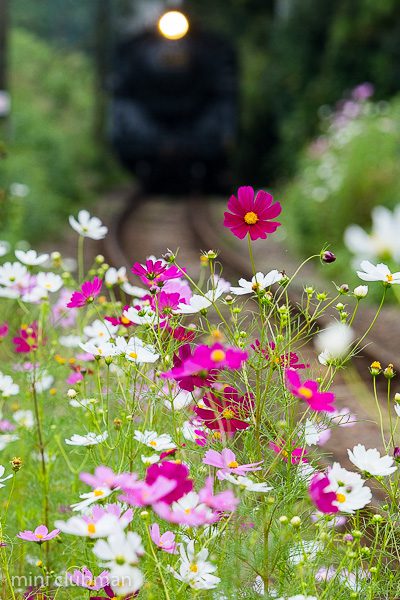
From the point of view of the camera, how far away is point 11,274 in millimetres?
2031

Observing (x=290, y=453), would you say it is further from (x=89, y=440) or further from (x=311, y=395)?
(x=89, y=440)

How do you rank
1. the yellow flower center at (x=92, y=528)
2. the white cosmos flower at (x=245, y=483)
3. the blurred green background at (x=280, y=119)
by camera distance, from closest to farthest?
the yellow flower center at (x=92, y=528), the white cosmos flower at (x=245, y=483), the blurred green background at (x=280, y=119)

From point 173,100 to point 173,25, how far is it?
132 centimetres

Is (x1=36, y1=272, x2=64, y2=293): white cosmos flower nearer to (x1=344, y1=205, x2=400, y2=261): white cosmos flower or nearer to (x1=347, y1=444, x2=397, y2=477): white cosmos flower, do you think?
(x1=347, y1=444, x2=397, y2=477): white cosmos flower

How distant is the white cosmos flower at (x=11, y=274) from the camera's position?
199cm

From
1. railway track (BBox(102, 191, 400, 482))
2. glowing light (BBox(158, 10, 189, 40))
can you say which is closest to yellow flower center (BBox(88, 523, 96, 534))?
railway track (BBox(102, 191, 400, 482))

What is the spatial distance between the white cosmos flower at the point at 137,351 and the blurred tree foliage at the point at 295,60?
571 inches

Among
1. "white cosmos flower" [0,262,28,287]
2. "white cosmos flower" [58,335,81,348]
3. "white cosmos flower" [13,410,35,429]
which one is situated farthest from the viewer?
"white cosmos flower" [58,335,81,348]

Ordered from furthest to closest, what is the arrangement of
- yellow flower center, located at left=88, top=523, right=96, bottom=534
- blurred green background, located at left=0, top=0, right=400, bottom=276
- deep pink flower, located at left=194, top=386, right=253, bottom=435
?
blurred green background, located at left=0, top=0, right=400, bottom=276, deep pink flower, located at left=194, top=386, right=253, bottom=435, yellow flower center, located at left=88, top=523, right=96, bottom=534

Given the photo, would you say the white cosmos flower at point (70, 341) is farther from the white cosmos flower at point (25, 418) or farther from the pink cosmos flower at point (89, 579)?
the pink cosmos flower at point (89, 579)

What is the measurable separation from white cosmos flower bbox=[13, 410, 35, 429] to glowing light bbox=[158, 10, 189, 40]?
44.6ft

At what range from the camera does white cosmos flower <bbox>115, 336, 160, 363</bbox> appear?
5.20 ft

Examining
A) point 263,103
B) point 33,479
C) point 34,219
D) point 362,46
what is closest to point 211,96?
point 362,46

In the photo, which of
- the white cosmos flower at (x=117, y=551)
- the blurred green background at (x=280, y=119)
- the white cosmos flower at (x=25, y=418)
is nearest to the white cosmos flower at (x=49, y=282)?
the white cosmos flower at (x=25, y=418)
